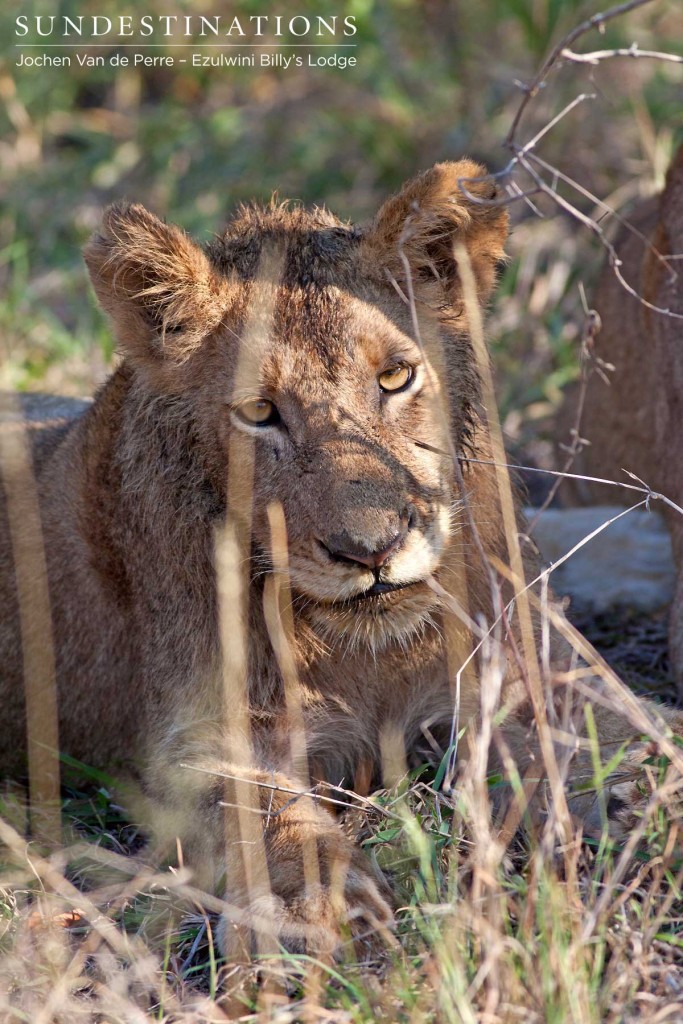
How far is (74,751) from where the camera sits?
151 inches

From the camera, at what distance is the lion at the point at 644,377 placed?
13.3ft

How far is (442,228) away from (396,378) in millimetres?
457

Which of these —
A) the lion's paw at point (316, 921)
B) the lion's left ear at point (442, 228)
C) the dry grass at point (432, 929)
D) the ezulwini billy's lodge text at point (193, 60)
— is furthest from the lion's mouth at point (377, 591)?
the ezulwini billy's lodge text at point (193, 60)

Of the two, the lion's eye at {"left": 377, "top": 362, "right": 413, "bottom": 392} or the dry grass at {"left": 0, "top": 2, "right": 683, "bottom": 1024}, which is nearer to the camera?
the dry grass at {"left": 0, "top": 2, "right": 683, "bottom": 1024}

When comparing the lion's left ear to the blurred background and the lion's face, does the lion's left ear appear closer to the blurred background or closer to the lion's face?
the lion's face

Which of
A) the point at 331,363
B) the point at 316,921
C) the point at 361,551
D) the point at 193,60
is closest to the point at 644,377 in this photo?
the point at 331,363

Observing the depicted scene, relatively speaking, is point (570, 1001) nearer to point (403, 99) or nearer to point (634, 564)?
point (634, 564)

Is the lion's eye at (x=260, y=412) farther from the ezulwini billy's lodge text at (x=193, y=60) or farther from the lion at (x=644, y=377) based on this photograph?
the ezulwini billy's lodge text at (x=193, y=60)

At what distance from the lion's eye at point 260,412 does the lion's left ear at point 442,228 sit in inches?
18.8

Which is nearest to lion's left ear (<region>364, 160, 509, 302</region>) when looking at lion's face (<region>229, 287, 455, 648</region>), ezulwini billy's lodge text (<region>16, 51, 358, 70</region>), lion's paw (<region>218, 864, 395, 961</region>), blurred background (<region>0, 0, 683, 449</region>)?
lion's face (<region>229, 287, 455, 648</region>)

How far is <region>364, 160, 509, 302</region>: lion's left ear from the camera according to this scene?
3145mm

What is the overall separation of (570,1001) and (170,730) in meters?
1.44

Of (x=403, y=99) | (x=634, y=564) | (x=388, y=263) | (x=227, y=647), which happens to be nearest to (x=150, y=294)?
(x=388, y=263)

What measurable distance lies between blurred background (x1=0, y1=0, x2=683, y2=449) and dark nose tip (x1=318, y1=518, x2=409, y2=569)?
3.52 metres
